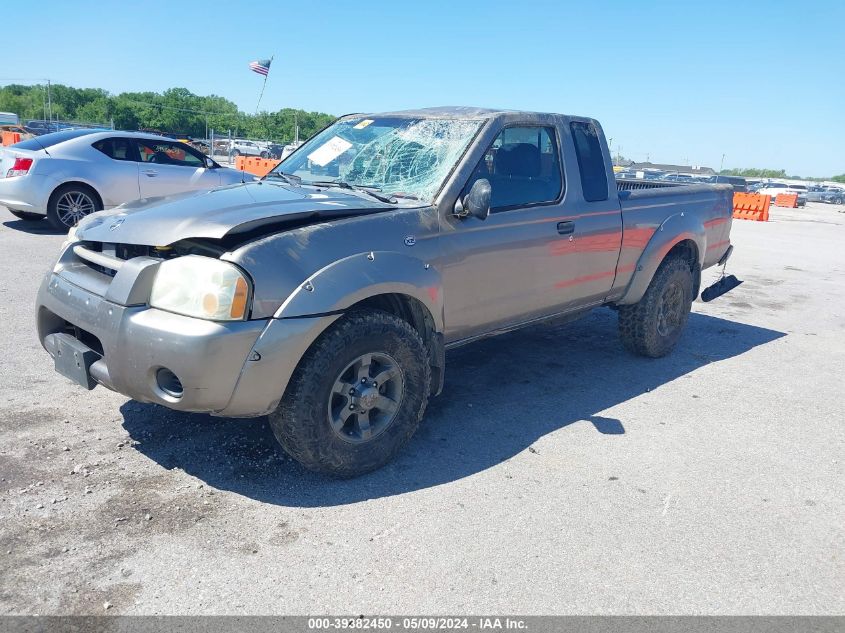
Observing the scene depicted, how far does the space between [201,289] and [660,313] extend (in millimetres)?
4090

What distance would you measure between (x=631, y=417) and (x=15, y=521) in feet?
11.6

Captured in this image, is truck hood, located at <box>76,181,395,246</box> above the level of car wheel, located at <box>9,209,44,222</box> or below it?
above

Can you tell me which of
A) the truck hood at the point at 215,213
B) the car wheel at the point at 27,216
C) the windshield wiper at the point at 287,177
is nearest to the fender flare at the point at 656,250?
the truck hood at the point at 215,213

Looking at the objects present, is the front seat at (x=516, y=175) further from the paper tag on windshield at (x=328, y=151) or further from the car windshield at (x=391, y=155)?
the paper tag on windshield at (x=328, y=151)

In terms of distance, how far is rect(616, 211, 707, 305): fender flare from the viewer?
5395 mm

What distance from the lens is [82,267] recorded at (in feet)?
11.6

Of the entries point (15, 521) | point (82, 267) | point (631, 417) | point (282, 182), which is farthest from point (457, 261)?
point (15, 521)

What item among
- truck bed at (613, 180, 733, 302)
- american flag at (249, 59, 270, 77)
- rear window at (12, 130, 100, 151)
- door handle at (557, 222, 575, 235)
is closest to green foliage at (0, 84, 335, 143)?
american flag at (249, 59, 270, 77)

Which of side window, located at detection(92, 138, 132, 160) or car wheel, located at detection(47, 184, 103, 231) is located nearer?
car wheel, located at detection(47, 184, 103, 231)

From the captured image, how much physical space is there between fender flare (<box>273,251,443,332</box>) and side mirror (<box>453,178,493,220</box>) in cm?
41

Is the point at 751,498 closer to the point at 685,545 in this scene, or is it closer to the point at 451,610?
the point at 685,545

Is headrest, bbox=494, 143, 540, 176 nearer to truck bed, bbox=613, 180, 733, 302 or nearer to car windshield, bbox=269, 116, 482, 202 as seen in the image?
car windshield, bbox=269, 116, 482, 202

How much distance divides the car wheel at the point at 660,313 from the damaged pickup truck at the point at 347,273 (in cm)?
64

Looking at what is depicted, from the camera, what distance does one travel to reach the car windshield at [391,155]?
4.05m
